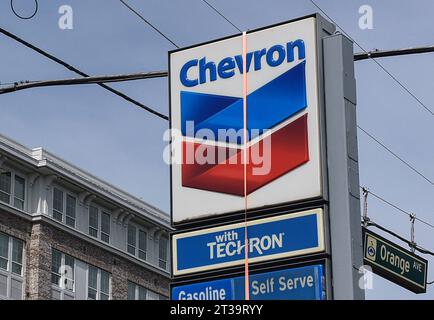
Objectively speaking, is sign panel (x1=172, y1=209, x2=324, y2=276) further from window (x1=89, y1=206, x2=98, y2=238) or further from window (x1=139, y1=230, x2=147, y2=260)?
window (x1=139, y1=230, x2=147, y2=260)

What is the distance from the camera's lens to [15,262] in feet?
184

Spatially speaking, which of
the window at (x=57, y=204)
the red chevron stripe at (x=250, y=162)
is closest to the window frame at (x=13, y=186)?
the window at (x=57, y=204)

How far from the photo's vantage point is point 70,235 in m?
60.0

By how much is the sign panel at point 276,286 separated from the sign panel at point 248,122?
0.94 metres

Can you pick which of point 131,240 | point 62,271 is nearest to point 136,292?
point 131,240

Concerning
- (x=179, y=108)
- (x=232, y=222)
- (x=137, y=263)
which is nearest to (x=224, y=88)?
(x=179, y=108)

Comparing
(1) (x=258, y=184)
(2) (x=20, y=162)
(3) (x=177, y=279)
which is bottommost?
(3) (x=177, y=279)

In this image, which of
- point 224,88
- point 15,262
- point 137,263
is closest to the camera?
point 224,88

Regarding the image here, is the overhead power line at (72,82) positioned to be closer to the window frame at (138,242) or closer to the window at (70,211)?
the window at (70,211)

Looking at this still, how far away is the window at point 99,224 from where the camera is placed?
62719 mm

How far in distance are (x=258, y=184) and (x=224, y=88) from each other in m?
1.44

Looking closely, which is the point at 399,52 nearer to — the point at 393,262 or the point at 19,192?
the point at 393,262
